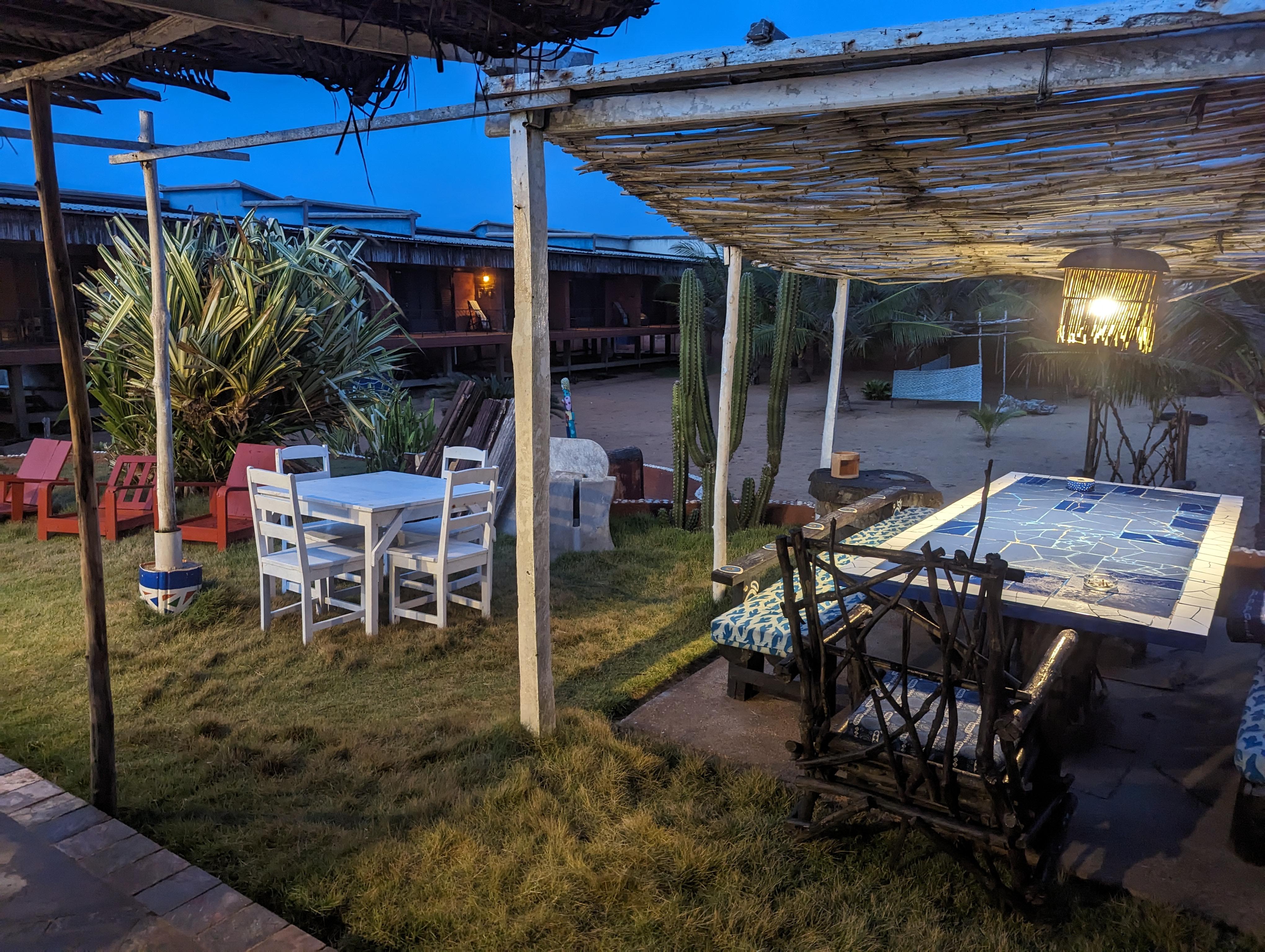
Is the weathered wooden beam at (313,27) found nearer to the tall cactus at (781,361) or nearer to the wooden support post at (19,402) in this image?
the tall cactus at (781,361)

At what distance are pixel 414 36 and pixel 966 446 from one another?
11.5 m

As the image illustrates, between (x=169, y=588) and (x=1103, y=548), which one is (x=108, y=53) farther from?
(x=1103, y=548)

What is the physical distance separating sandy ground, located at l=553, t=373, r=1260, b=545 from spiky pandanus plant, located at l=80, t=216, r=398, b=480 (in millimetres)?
4295

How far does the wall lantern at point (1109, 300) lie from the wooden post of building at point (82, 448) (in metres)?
3.91

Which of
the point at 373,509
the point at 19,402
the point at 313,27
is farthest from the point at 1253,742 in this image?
the point at 19,402

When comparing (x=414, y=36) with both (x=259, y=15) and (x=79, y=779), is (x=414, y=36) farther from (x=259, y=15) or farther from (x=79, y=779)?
(x=79, y=779)

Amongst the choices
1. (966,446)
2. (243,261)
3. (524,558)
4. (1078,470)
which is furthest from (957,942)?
(966,446)

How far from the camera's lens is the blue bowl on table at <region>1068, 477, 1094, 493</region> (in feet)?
16.5

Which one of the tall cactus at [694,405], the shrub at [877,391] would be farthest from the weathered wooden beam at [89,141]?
the shrub at [877,391]

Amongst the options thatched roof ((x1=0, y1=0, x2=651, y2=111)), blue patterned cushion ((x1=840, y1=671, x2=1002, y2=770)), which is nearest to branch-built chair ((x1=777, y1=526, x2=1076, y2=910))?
blue patterned cushion ((x1=840, y1=671, x2=1002, y2=770))

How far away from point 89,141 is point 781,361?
461 centimetres

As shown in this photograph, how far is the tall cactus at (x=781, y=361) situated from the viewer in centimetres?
668

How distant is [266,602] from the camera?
4.73 m

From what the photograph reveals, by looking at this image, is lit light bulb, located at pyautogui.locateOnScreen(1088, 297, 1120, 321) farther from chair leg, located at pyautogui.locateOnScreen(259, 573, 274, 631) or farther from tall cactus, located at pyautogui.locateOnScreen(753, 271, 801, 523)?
chair leg, located at pyautogui.locateOnScreen(259, 573, 274, 631)
